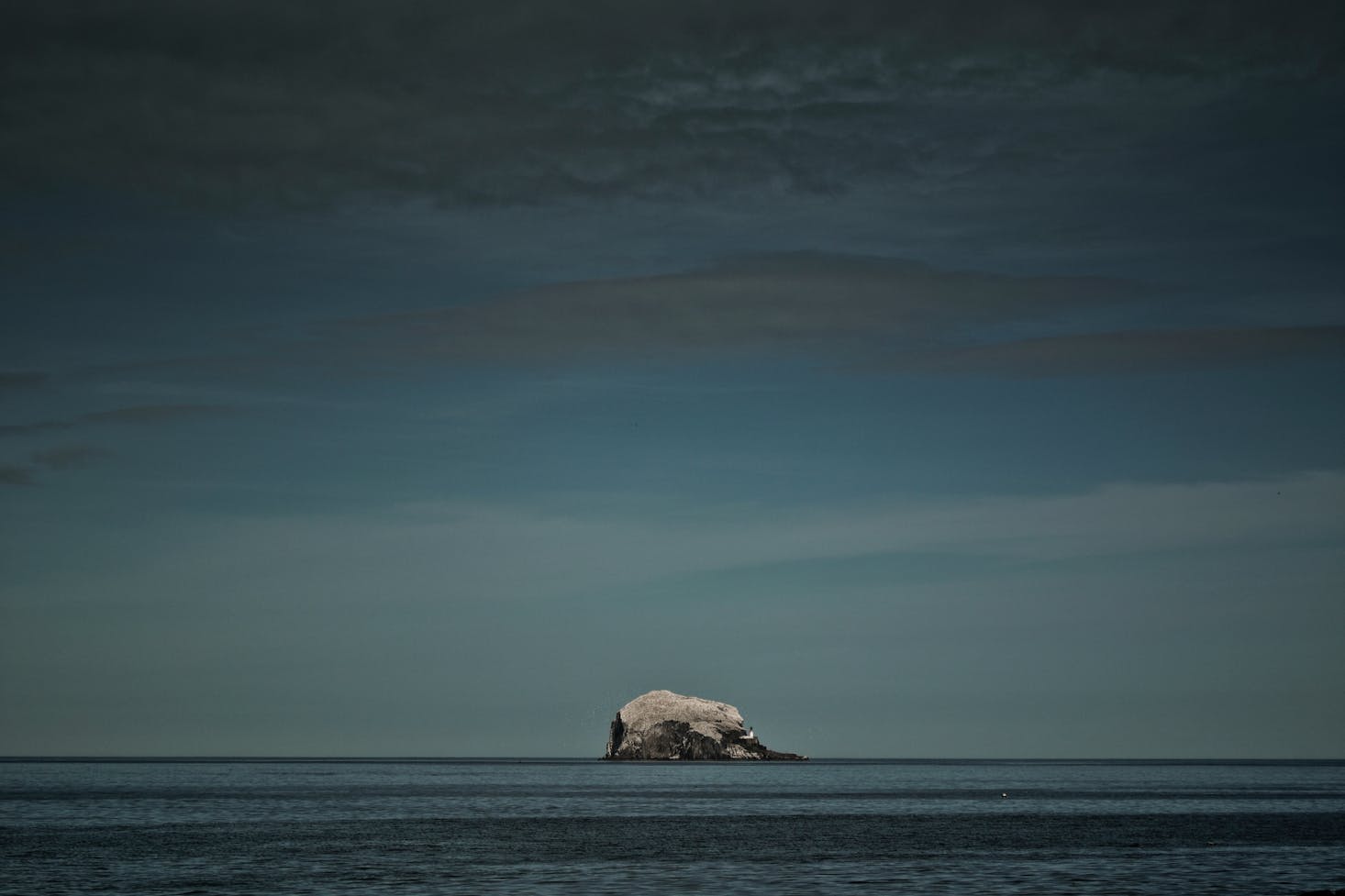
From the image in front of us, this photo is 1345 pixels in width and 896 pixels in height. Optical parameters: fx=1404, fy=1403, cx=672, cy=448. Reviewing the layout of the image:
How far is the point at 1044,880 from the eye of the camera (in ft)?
228

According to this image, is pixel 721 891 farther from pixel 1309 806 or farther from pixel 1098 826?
pixel 1309 806

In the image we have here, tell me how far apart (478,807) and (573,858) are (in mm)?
73511

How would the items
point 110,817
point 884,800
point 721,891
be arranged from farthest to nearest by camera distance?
1. point 884,800
2. point 110,817
3. point 721,891

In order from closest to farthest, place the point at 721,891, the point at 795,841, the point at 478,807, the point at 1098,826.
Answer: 1. the point at 721,891
2. the point at 795,841
3. the point at 1098,826
4. the point at 478,807

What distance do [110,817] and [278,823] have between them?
20500 mm

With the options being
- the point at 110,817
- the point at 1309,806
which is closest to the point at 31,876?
the point at 110,817

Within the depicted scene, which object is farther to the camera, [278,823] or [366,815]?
[366,815]

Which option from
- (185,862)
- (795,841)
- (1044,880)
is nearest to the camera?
(1044,880)

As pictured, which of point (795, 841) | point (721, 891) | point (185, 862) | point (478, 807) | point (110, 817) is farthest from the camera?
point (478, 807)

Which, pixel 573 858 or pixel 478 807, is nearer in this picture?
pixel 573 858

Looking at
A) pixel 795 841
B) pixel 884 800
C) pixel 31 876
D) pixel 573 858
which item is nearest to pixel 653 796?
pixel 884 800

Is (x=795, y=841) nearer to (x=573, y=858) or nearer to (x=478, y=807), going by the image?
(x=573, y=858)

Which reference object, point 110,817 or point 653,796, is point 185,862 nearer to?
point 110,817

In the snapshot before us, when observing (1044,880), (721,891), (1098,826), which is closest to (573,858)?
(721,891)
